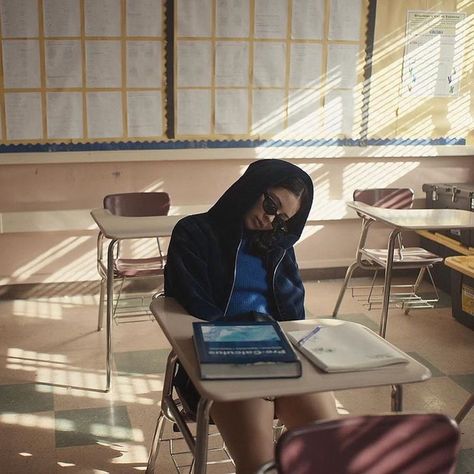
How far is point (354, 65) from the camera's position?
488 cm

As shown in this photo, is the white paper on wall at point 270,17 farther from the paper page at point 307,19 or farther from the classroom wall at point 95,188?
the classroom wall at point 95,188

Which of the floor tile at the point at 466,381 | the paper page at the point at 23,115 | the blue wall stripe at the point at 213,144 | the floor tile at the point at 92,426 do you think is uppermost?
the paper page at the point at 23,115

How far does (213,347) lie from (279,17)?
135 inches

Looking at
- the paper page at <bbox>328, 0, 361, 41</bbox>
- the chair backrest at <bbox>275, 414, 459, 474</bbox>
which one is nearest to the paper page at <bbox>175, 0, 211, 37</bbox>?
the paper page at <bbox>328, 0, 361, 41</bbox>

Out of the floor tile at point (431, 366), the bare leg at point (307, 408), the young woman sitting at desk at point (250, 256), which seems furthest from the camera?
the floor tile at point (431, 366)

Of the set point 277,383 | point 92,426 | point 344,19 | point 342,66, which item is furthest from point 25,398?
point 344,19

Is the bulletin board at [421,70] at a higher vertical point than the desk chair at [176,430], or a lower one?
higher

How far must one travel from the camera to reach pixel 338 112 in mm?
4918

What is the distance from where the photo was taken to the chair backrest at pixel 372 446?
4.09ft

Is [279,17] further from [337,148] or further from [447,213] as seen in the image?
[447,213]

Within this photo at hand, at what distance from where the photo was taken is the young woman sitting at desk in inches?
83.2

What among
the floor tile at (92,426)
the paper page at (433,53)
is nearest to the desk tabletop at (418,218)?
the paper page at (433,53)

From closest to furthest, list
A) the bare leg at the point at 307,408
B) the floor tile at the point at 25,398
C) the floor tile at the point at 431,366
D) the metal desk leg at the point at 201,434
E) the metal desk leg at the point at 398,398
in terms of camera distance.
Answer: the metal desk leg at the point at 201,434 → the metal desk leg at the point at 398,398 → the bare leg at the point at 307,408 → the floor tile at the point at 25,398 → the floor tile at the point at 431,366

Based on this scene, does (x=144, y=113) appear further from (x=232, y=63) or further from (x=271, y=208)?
(x=271, y=208)
